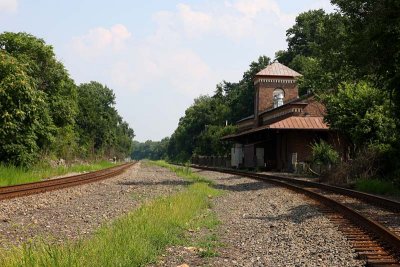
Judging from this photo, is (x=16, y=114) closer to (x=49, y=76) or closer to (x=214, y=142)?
(x=49, y=76)

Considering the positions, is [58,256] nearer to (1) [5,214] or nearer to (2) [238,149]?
(1) [5,214]

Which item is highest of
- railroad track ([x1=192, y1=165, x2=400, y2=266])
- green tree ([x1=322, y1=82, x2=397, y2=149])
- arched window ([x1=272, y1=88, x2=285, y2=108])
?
arched window ([x1=272, y1=88, x2=285, y2=108])

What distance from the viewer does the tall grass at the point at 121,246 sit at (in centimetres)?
543

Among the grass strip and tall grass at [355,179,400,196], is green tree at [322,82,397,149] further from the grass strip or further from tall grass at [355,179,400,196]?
the grass strip

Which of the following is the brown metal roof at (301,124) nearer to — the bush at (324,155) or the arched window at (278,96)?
the bush at (324,155)

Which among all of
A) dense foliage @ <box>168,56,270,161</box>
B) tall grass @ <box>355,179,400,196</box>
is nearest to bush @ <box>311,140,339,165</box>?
tall grass @ <box>355,179,400,196</box>

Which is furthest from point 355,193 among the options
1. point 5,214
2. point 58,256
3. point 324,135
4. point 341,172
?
point 324,135

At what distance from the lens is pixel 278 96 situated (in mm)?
56906

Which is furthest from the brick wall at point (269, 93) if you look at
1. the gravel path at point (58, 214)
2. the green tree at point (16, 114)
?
the gravel path at point (58, 214)

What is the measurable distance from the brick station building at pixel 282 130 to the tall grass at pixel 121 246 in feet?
82.9

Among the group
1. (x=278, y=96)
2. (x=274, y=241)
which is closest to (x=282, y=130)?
(x=278, y=96)

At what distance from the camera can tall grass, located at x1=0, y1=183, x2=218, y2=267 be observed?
543 centimetres

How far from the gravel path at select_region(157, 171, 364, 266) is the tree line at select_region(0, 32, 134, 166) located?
49.0 ft

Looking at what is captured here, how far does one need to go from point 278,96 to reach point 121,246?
51652mm
